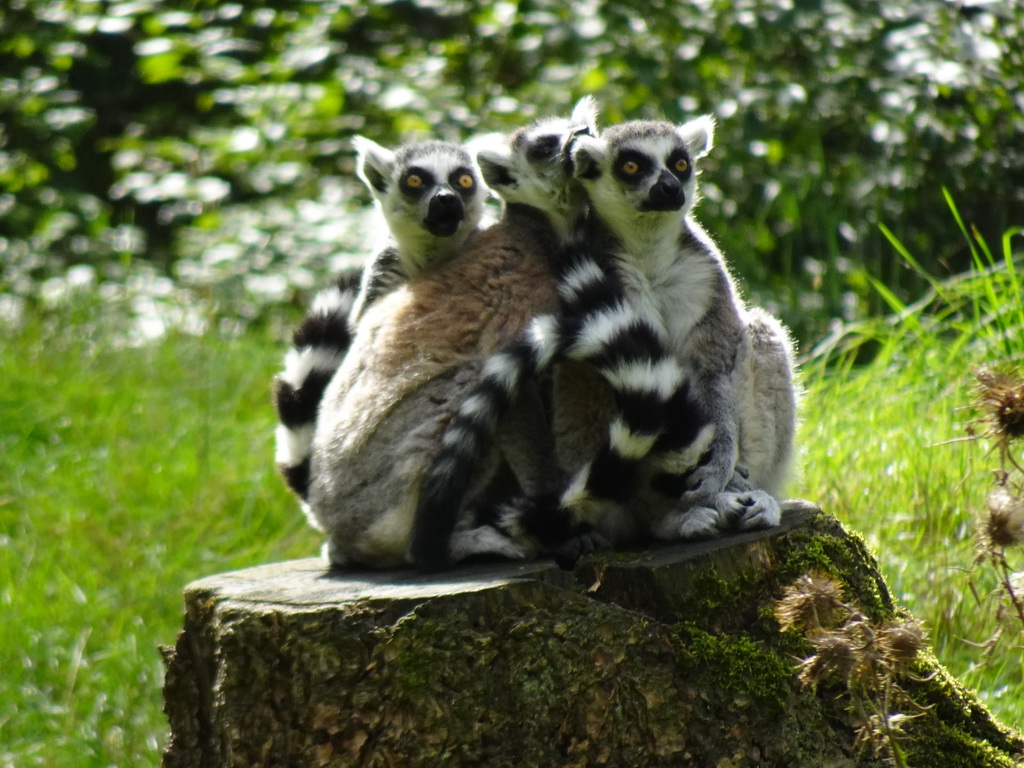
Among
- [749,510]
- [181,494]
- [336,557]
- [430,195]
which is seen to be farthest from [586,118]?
[181,494]

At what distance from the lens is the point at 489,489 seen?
312 cm

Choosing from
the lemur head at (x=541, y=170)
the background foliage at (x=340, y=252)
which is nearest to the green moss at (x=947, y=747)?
the background foliage at (x=340, y=252)

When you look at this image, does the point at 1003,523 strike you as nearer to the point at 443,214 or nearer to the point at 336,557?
the point at 336,557

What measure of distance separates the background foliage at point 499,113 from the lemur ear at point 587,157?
2.75m

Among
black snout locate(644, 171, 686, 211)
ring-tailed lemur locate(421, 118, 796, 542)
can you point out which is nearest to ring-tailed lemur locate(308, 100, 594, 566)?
ring-tailed lemur locate(421, 118, 796, 542)

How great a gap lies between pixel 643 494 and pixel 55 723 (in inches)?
113

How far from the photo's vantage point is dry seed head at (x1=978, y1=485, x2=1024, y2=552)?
252 centimetres

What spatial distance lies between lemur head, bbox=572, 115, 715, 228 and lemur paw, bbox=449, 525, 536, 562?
1.02 m

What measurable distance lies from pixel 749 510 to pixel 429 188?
181 cm

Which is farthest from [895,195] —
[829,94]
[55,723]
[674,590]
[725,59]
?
[55,723]

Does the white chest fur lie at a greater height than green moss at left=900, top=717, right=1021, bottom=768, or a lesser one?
greater

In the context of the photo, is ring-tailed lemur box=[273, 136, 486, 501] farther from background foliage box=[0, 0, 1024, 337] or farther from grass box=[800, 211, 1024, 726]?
background foliage box=[0, 0, 1024, 337]

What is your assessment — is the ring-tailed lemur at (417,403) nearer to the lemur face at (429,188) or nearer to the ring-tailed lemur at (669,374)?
the ring-tailed lemur at (669,374)

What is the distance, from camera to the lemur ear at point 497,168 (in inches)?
144
